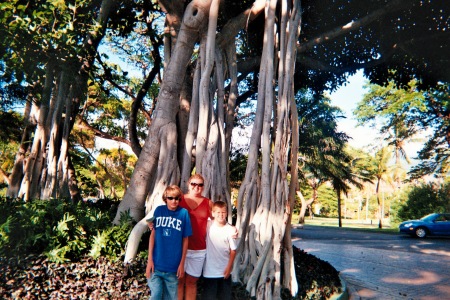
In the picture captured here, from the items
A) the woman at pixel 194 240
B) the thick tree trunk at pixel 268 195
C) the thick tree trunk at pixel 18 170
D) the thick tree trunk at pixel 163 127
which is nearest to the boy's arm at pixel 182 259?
the woman at pixel 194 240

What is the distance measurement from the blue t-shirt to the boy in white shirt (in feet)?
1.08

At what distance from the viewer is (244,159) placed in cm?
1588

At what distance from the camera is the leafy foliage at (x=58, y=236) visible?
13.2 ft

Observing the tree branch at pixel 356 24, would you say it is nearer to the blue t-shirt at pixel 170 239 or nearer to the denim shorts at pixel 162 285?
the blue t-shirt at pixel 170 239

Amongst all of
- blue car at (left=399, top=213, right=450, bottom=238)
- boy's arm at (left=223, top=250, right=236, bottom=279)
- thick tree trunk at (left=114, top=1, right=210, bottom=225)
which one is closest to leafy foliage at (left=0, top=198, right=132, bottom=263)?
thick tree trunk at (left=114, top=1, right=210, bottom=225)

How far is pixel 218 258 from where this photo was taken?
3721mm

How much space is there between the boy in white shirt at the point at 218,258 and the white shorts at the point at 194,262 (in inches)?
2.4

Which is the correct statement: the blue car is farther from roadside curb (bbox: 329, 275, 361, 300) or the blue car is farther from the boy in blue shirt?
the boy in blue shirt

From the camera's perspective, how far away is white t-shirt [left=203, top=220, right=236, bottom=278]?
12.1 feet

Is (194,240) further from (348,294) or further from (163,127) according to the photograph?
(348,294)

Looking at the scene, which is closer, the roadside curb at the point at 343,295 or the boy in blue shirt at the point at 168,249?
the boy in blue shirt at the point at 168,249

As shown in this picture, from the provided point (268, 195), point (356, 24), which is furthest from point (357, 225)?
point (268, 195)

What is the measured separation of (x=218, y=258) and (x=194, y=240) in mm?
306

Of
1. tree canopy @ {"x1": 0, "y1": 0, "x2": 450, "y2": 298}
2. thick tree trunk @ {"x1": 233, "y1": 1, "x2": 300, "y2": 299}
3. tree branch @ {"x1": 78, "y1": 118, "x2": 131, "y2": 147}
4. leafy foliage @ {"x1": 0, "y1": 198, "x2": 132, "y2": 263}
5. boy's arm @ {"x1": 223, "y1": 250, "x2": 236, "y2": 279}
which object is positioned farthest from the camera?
tree branch @ {"x1": 78, "y1": 118, "x2": 131, "y2": 147}
